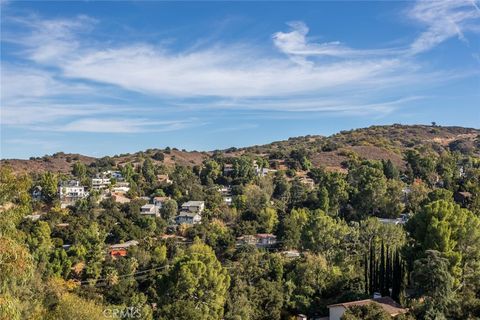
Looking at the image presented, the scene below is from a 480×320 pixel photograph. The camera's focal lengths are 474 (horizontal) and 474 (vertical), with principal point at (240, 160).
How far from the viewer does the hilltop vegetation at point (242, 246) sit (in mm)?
21797

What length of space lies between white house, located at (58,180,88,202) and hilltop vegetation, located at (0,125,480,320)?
730 millimetres

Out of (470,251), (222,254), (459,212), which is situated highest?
(459,212)

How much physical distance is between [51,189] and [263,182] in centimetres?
2965

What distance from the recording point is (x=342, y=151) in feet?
335

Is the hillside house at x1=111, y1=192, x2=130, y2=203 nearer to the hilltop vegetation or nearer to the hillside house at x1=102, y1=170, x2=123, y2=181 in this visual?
the hilltop vegetation

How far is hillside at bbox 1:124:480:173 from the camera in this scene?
98438 mm

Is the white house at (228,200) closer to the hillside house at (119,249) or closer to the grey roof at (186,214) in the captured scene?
the grey roof at (186,214)

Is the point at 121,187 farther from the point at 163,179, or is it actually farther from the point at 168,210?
the point at 168,210

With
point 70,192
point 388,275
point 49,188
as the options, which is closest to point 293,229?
point 388,275

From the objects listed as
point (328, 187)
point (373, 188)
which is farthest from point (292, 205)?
point (373, 188)

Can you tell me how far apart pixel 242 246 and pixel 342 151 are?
6145 cm

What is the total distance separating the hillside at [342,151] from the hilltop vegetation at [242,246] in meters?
17.1

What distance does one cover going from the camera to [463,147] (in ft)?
392

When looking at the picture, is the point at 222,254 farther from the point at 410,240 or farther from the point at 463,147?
the point at 463,147
